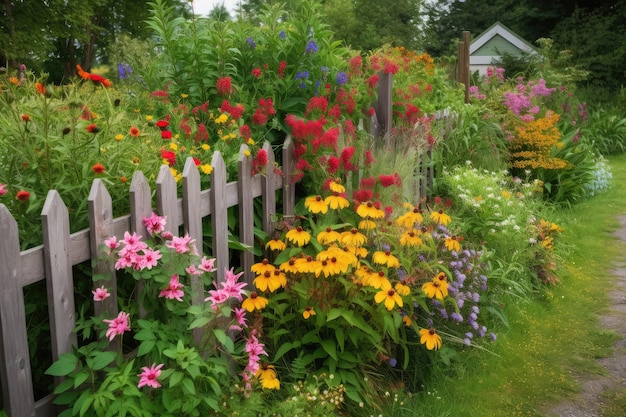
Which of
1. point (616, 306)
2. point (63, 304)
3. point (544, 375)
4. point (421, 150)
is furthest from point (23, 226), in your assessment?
point (616, 306)

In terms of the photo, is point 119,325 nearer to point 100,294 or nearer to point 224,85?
point 100,294

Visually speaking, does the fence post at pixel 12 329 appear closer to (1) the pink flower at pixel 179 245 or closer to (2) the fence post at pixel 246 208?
(1) the pink flower at pixel 179 245

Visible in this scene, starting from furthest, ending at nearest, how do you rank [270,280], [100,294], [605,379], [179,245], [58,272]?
1. [605,379]
2. [270,280]
3. [179,245]
4. [100,294]
5. [58,272]

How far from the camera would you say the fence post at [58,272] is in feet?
6.81

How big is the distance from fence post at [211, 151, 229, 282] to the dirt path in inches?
75.7

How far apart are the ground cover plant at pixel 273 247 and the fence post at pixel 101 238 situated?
1.9 inches

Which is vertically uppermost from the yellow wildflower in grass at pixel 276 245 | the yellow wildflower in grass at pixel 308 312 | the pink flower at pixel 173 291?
the pink flower at pixel 173 291

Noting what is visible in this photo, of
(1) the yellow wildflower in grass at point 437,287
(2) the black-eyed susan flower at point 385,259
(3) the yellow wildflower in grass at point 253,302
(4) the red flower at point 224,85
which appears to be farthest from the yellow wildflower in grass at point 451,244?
(4) the red flower at point 224,85

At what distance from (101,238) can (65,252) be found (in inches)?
6.7

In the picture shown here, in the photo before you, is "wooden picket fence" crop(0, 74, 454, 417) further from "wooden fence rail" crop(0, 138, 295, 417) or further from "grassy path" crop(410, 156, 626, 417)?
"grassy path" crop(410, 156, 626, 417)

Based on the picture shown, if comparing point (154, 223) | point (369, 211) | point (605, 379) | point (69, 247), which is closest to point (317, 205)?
point (369, 211)

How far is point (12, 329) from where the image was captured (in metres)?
2.01

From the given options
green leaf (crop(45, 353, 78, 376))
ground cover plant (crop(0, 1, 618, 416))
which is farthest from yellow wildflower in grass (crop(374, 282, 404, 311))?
green leaf (crop(45, 353, 78, 376))

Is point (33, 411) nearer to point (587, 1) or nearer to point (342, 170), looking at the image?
point (342, 170)
